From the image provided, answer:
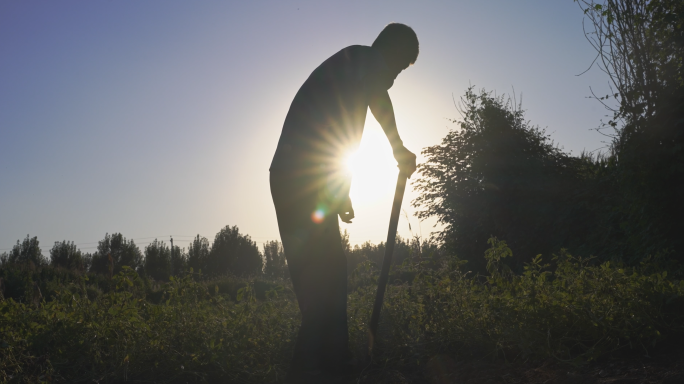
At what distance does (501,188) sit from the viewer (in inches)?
516

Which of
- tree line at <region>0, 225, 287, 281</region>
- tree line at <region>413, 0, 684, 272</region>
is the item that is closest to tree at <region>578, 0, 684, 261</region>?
tree line at <region>413, 0, 684, 272</region>

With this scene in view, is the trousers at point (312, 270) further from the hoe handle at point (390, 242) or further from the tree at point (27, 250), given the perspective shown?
the tree at point (27, 250)

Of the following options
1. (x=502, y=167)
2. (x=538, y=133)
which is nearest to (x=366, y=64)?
(x=502, y=167)

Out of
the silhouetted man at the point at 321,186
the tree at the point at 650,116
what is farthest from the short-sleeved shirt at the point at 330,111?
the tree at the point at 650,116

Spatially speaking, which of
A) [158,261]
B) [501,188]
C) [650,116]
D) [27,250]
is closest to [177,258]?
[158,261]

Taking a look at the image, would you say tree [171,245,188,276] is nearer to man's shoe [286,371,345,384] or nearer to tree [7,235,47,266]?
tree [7,235,47,266]

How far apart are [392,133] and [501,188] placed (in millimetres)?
11099

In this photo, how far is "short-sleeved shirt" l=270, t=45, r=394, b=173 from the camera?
8.64 feet

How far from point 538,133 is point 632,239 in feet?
30.6

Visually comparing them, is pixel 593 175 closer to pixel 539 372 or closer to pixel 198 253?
pixel 539 372

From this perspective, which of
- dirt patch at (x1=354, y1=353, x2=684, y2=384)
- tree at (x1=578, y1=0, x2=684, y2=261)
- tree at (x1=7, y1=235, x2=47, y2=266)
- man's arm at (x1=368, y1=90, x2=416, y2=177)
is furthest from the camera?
tree at (x1=7, y1=235, x2=47, y2=266)

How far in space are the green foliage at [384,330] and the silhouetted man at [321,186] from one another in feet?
0.99

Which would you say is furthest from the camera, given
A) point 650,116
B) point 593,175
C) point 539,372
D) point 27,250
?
point 27,250

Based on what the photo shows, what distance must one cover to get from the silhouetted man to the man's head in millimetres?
148
